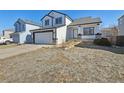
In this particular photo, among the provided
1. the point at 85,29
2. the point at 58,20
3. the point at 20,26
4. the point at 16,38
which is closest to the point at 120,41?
the point at 85,29

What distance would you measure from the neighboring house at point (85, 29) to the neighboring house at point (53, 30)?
1.39 meters

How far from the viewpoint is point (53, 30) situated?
69.0 feet

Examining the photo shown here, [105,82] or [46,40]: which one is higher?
[46,40]

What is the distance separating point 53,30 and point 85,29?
18.9 ft

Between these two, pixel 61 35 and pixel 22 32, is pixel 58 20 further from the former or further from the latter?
pixel 22 32

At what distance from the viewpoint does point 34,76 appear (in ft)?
18.7

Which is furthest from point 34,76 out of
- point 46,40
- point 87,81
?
point 46,40

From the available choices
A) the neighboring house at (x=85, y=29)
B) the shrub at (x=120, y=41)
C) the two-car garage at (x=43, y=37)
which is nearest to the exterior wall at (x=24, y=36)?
the two-car garage at (x=43, y=37)

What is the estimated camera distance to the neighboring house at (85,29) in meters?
21.1

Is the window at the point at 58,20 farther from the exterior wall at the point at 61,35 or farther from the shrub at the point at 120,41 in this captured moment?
the shrub at the point at 120,41

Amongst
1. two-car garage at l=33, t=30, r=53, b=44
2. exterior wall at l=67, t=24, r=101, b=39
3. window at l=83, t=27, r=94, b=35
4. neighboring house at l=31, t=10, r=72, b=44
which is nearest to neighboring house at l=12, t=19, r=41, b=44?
neighboring house at l=31, t=10, r=72, b=44
